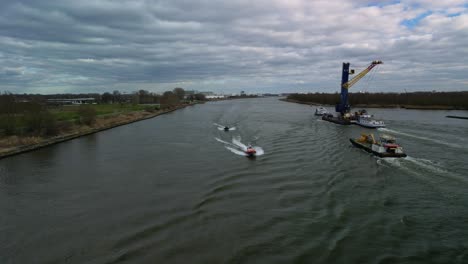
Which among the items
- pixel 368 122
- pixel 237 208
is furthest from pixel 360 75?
pixel 237 208

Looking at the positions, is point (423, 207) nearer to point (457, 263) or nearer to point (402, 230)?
point (402, 230)

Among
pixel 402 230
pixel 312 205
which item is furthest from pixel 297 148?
pixel 402 230

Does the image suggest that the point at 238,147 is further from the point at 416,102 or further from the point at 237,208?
the point at 416,102

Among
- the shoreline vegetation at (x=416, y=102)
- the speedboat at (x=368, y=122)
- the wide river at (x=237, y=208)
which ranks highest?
the shoreline vegetation at (x=416, y=102)

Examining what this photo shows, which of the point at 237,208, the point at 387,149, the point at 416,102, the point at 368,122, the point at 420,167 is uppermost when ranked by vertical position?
the point at 416,102

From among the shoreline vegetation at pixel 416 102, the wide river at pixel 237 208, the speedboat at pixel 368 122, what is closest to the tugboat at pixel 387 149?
the wide river at pixel 237 208

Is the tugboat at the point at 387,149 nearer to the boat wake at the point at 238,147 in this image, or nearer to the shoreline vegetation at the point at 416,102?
the boat wake at the point at 238,147

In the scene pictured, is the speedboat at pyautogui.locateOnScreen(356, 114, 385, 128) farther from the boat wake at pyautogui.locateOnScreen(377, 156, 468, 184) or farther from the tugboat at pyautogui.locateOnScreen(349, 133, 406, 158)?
the boat wake at pyautogui.locateOnScreen(377, 156, 468, 184)
